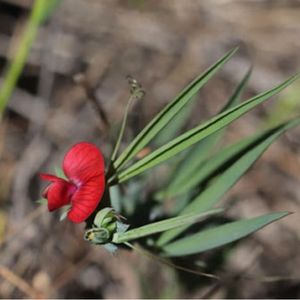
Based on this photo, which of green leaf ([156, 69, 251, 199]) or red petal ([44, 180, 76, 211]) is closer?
red petal ([44, 180, 76, 211])

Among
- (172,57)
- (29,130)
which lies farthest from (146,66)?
(29,130)

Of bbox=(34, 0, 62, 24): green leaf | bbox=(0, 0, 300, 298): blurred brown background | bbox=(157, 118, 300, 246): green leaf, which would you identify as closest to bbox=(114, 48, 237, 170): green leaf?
bbox=(157, 118, 300, 246): green leaf

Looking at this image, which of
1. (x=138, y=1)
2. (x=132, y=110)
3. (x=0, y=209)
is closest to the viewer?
(x=0, y=209)

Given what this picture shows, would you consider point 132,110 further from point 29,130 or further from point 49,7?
point 49,7

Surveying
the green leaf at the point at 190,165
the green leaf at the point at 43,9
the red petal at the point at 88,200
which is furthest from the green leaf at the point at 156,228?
the green leaf at the point at 43,9

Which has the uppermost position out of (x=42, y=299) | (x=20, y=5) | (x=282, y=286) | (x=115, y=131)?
(x=20, y=5)

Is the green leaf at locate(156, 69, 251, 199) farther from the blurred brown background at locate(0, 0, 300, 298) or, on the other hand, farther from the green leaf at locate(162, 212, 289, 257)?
the blurred brown background at locate(0, 0, 300, 298)

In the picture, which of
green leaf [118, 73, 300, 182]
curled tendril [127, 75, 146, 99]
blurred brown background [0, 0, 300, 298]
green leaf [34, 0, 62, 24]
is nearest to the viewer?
green leaf [118, 73, 300, 182]
